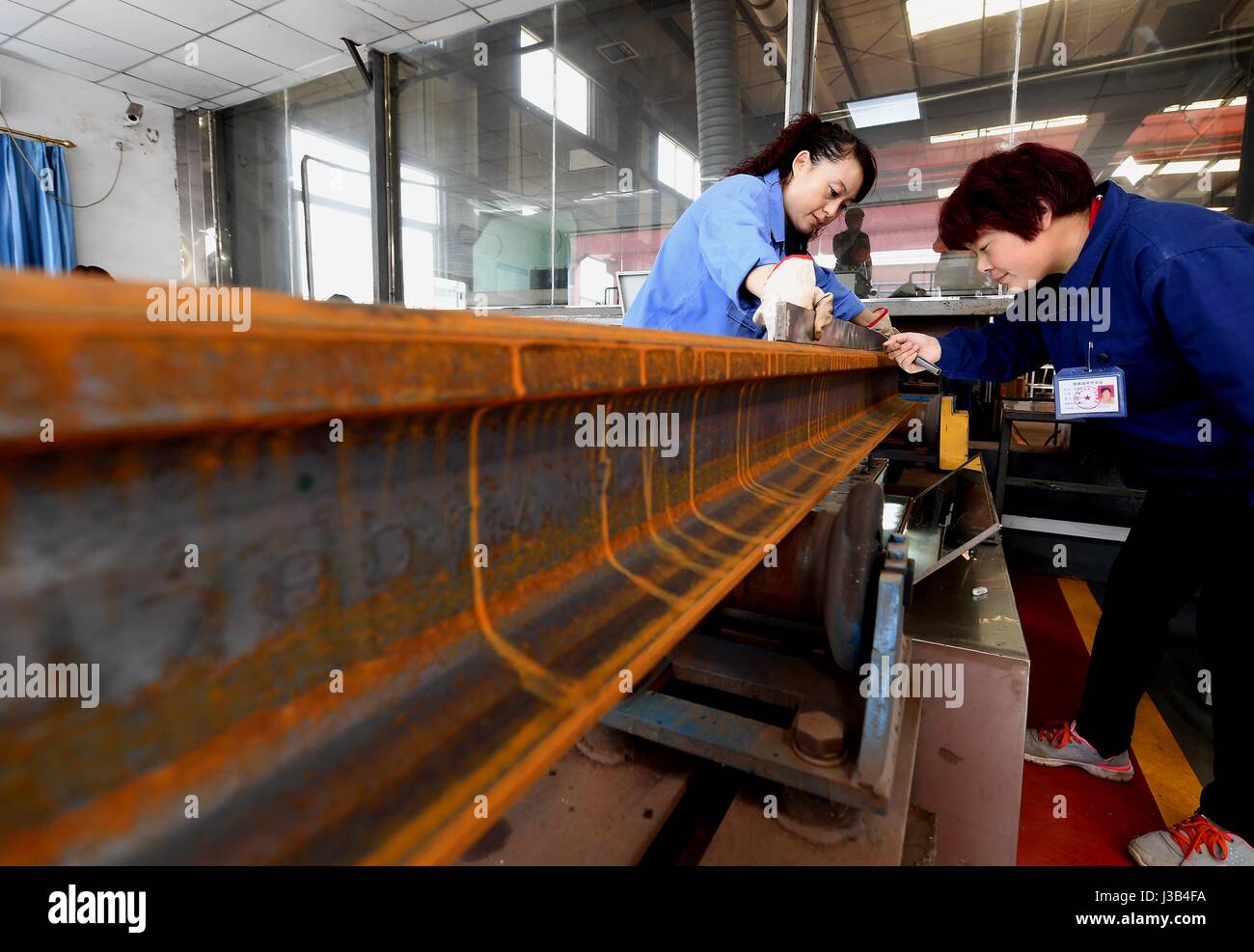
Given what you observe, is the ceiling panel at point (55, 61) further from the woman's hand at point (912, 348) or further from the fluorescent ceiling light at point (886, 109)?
the woman's hand at point (912, 348)

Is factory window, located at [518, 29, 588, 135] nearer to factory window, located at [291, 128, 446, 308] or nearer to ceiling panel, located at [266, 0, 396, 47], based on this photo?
ceiling panel, located at [266, 0, 396, 47]

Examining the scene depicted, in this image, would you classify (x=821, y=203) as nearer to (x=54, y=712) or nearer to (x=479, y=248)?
(x=54, y=712)

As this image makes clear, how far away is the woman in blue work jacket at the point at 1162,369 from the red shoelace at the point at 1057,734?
1.51 ft

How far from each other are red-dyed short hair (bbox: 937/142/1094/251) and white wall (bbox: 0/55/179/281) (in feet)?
32.2

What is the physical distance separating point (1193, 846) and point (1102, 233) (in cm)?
191

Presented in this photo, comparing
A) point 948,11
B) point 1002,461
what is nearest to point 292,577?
point 1002,461

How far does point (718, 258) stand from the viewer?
1.84 metres

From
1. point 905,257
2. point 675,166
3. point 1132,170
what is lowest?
point 1132,170

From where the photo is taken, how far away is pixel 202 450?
17.5 inches

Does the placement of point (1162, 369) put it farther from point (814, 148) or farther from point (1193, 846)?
point (1193, 846)

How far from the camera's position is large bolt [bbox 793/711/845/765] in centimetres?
102

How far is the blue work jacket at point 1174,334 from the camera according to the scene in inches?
57.7

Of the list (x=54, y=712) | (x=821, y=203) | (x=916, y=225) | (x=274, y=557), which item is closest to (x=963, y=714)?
(x=274, y=557)
